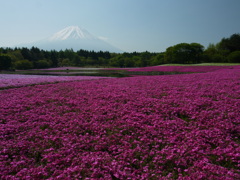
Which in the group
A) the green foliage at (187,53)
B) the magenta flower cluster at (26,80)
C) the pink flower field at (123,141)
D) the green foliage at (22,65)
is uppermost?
the green foliage at (187,53)

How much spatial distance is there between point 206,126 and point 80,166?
5827mm

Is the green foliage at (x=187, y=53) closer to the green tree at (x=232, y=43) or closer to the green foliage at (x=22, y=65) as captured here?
the green tree at (x=232, y=43)

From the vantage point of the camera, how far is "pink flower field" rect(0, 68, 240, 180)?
17.1 ft

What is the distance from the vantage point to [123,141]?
6.95m

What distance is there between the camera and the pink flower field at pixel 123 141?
5.22 m

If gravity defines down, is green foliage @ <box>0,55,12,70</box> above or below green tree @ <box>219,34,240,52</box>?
below

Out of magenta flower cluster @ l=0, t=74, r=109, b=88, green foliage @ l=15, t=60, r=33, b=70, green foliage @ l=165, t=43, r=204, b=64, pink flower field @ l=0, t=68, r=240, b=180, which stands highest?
green foliage @ l=165, t=43, r=204, b=64

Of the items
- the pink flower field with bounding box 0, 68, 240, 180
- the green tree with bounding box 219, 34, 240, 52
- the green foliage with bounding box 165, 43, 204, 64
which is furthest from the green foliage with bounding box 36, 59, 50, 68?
the green tree with bounding box 219, 34, 240, 52

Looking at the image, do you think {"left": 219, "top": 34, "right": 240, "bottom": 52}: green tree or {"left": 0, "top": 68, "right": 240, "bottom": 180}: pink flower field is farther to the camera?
{"left": 219, "top": 34, "right": 240, "bottom": 52}: green tree

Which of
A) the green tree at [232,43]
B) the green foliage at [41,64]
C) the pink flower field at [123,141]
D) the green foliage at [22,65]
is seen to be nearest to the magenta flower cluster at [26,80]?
the pink flower field at [123,141]

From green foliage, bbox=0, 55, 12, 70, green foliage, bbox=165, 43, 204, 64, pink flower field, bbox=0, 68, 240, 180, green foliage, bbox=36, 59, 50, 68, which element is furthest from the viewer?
green foliage, bbox=165, 43, 204, 64

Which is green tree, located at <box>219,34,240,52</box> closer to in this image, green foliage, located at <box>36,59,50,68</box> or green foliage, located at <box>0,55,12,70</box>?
green foliage, located at <box>36,59,50,68</box>

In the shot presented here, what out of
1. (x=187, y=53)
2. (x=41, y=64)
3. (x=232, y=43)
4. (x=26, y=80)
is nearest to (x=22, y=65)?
(x=41, y=64)

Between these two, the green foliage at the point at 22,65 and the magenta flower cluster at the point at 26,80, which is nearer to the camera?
the magenta flower cluster at the point at 26,80
